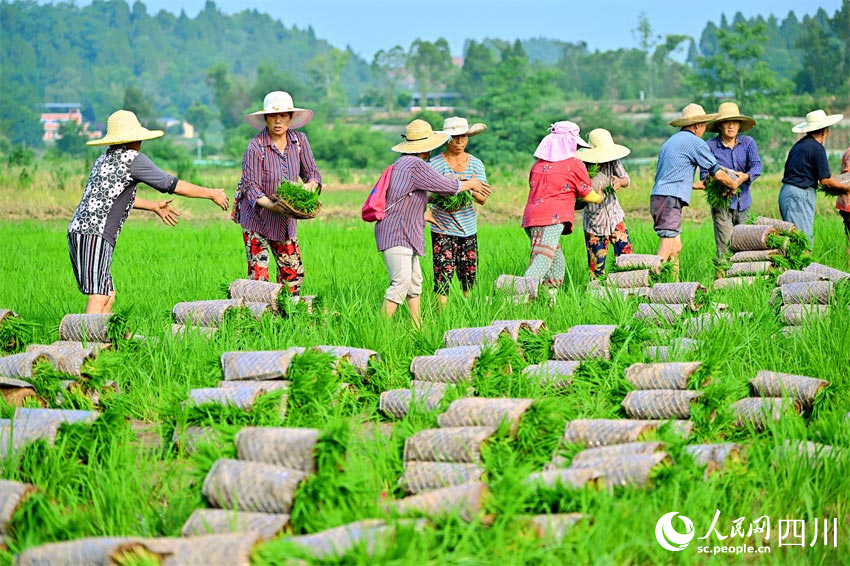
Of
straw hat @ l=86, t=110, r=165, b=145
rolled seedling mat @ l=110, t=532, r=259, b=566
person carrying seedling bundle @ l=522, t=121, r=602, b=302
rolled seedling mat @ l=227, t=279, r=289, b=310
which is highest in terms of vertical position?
straw hat @ l=86, t=110, r=165, b=145

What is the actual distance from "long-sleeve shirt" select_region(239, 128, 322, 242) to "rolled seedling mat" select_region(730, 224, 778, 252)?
350 centimetres

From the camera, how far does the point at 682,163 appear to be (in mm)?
9242

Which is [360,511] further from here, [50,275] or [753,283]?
[50,275]

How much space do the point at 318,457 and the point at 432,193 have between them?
385 cm

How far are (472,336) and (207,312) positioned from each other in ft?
5.63

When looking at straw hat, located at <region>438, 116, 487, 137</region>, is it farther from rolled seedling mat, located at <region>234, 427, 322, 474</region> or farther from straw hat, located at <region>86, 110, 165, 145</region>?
rolled seedling mat, located at <region>234, 427, 322, 474</region>

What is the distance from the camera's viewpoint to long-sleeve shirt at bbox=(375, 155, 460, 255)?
24.9 feet

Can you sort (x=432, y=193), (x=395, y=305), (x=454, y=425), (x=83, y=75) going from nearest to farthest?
(x=454, y=425)
(x=395, y=305)
(x=432, y=193)
(x=83, y=75)

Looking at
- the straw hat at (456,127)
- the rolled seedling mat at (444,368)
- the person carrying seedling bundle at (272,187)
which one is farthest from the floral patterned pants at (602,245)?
the rolled seedling mat at (444,368)

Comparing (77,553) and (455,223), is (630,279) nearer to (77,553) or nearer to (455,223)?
(455,223)

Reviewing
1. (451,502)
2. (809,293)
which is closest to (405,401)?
(451,502)

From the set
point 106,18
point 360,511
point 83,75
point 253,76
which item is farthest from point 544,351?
point 106,18

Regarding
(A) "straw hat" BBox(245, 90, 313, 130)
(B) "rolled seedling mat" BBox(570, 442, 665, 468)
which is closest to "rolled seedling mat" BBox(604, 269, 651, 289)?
(A) "straw hat" BBox(245, 90, 313, 130)

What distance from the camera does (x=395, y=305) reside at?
7602mm
